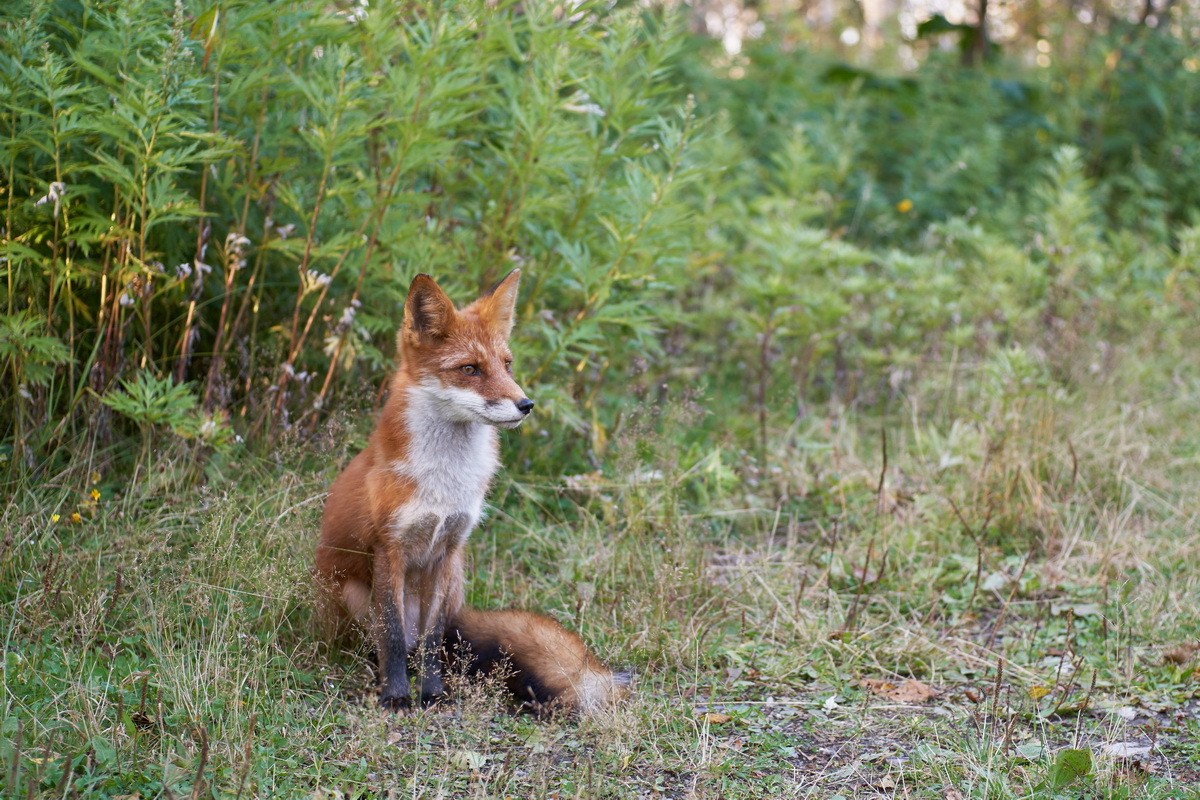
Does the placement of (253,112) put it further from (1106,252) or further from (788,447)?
(1106,252)

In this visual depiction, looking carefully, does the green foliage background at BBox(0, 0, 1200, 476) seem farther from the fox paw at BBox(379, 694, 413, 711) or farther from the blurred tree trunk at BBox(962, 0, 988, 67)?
the blurred tree trunk at BBox(962, 0, 988, 67)

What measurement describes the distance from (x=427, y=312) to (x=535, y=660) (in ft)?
4.16

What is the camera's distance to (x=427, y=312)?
3924mm

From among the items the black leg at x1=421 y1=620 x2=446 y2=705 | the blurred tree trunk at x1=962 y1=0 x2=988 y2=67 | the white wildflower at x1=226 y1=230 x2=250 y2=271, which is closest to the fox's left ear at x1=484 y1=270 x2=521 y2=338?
the black leg at x1=421 y1=620 x2=446 y2=705

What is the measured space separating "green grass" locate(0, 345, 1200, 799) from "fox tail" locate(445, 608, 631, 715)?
9cm

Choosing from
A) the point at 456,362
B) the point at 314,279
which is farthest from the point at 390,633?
the point at 314,279

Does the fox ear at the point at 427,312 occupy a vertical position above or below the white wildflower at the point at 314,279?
above

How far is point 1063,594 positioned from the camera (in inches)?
199

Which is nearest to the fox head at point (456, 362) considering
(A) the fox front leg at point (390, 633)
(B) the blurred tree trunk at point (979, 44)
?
(A) the fox front leg at point (390, 633)

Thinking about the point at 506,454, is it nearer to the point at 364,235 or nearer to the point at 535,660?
the point at 364,235

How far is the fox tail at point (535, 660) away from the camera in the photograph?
3.77m

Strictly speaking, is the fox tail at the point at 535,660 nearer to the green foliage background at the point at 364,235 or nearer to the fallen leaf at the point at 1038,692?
the green foliage background at the point at 364,235

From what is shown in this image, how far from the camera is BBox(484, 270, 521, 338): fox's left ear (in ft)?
13.5

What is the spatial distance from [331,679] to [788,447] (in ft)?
10.7
